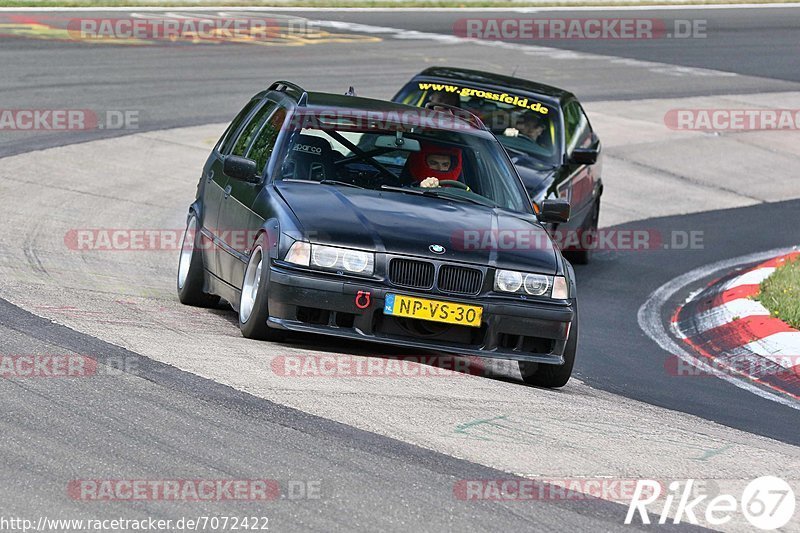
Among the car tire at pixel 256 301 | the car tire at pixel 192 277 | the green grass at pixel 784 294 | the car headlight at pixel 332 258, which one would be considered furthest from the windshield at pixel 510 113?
the car headlight at pixel 332 258

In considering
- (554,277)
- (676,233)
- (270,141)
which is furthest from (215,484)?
(676,233)

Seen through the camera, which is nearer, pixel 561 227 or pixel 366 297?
pixel 366 297

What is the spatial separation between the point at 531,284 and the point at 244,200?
6.60 feet

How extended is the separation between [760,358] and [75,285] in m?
4.73

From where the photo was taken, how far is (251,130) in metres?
10.1

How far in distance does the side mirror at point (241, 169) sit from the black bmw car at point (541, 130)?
4.38 meters

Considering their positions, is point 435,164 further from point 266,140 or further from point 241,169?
point 241,169

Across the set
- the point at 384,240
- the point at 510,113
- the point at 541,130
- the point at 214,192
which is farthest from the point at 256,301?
the point at 510,113

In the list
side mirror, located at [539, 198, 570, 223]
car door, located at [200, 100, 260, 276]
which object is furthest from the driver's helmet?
car door, located at [200, 100, 260, 276]

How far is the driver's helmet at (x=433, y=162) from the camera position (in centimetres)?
927

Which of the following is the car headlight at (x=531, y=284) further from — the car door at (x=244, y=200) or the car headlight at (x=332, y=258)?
the car door at (x=244, y=200)

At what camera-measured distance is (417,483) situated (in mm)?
5605

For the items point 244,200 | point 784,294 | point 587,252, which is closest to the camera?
point 244,200

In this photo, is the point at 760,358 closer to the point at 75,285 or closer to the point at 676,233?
the point at 75,285
